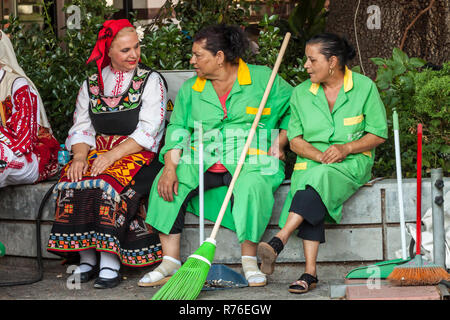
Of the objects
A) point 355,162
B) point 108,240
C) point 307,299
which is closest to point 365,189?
point 355,162

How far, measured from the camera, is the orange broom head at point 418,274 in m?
3.83

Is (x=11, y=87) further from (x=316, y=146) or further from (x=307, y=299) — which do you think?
(x=307, y=299)

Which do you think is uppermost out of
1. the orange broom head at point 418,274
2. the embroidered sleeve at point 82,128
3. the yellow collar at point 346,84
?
the yellow collar at point 346,84

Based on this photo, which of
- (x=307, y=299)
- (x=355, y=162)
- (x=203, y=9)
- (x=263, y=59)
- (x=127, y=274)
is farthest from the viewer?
(x=203, y=9)

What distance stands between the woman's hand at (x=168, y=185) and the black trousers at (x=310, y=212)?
72 cm

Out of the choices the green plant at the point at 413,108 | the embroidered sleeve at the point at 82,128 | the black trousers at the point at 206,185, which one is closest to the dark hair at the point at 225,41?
the black trousers at the point at 206,185

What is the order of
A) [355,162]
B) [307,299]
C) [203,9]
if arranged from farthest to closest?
[203,9]
[355,162]
[307,299]

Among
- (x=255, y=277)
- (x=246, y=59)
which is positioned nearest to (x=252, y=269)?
(x=255, y=277)

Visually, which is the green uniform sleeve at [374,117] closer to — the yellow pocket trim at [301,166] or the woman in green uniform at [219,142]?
the yellow pocket trim at [301,166]

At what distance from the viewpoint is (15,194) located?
515cm

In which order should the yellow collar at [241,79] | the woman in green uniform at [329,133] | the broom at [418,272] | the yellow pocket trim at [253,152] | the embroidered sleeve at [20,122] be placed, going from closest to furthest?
the broom at [418,272]
the woman in green uniform at [329,133]
the yellow pocket trim at [253,152]
the yellow collar at [241,79]
the embroidered sleeve at [20,122]

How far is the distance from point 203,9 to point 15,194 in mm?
2269

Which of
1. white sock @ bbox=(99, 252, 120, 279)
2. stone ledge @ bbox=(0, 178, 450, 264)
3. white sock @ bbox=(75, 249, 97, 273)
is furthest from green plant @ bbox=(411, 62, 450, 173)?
white sock @ bbox=(75, 249, 97, 273)

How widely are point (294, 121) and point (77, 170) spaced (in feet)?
4.31
